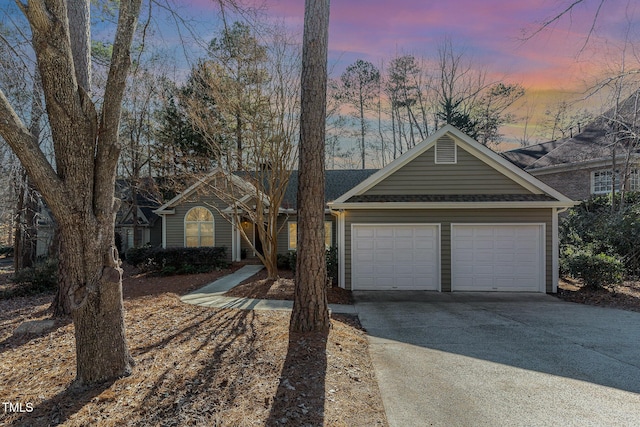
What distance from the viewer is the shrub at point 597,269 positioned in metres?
8.78

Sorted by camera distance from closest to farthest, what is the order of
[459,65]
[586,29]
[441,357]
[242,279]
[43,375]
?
[43,375], [441,357], [586,29], [242,279], [459,65]

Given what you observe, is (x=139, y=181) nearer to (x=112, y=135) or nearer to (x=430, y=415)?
(x=112, y=135)

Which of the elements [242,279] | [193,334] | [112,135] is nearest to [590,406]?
[193,334]

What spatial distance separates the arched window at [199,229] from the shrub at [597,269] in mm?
14003

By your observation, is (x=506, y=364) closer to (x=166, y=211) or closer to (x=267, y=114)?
(x=267, y=114)

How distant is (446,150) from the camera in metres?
10.0

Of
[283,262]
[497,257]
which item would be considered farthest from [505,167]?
[283,262]

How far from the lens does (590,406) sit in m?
3.43

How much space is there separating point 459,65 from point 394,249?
18.4 metres

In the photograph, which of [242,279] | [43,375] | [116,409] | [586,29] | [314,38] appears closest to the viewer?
[116,409]

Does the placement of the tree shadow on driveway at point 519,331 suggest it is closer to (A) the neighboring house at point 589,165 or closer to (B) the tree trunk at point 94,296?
(B) the tree trunk at point 94,296

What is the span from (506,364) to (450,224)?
5.49 metres

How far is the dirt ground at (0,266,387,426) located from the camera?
301 centimetres

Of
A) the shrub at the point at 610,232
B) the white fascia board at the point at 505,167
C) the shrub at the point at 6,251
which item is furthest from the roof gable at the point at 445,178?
the shrub at the point at 6,251
